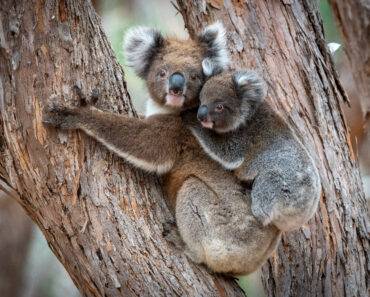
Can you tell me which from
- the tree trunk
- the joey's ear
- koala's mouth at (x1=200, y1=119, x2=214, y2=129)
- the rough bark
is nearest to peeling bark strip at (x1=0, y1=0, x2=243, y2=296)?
koala's mouth at (x1=200, y1=119, x2=214, y2=129)

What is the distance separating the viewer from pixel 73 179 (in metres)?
4.49

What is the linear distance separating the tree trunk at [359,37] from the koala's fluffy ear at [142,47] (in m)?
2.83

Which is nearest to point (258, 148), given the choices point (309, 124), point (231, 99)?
point (231, 99)

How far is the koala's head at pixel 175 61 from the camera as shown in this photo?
16.2 feet

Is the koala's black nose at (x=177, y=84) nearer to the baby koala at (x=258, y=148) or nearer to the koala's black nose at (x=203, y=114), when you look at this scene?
the baby koala at (x=258, y=148)

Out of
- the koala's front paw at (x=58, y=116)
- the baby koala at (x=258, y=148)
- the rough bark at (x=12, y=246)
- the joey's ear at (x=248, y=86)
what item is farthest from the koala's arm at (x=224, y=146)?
the rough bark at (x=12, y=246)

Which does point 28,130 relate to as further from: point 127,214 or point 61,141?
point 127,214

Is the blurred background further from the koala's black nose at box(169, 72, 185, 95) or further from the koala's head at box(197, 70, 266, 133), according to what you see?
the koala's head at box(197, 70, 266, 133)

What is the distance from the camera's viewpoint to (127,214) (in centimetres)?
455

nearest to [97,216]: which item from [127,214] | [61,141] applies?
[127,214]

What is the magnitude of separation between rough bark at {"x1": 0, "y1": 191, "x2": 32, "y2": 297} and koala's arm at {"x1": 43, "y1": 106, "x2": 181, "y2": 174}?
5.41 metres

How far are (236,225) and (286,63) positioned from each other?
1.75 m

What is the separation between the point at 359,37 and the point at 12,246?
8.06 metres

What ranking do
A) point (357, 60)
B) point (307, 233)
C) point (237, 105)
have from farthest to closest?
1. point (307, 233)
2. point (237, 105)
3. point (357, 60)
